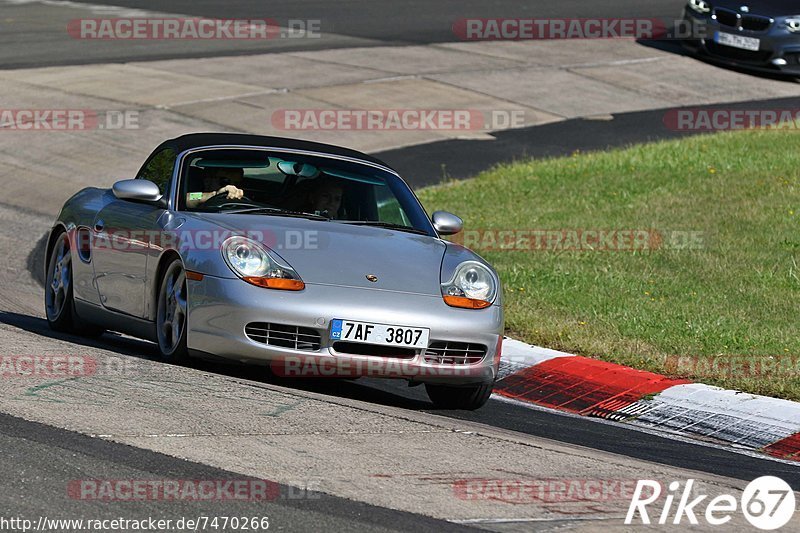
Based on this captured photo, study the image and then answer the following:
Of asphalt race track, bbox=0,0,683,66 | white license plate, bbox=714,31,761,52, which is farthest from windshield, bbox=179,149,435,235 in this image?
white license plate, bbox=714,31,761,52

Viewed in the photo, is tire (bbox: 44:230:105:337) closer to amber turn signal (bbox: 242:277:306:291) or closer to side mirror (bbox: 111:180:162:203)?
side mirror (bbox: 111:180:162:203)

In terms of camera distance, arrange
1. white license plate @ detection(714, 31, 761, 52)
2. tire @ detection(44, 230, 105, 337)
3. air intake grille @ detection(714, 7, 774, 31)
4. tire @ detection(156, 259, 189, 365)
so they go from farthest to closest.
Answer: white license plate @ detection(714, 31, 761, 52), air intake grille @ detection(714, 7, 774, 31), tire @ detection(44, 230, 105, 337), tire @ detection(156, 259, 189, 365)

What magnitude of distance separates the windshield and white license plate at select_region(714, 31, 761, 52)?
50.5ft

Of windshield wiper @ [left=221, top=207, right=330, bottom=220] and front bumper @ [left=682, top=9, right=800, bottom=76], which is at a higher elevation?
windshield wiper @ [left=221, top=207, right=330, bottom=220]

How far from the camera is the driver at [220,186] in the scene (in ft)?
26.9

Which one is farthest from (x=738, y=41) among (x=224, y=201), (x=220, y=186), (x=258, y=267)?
(x=258, y=267)

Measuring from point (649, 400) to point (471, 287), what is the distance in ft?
4.90

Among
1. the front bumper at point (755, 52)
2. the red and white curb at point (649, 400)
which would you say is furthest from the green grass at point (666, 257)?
the front bumper at point (755, 52)

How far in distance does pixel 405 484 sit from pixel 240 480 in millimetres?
644

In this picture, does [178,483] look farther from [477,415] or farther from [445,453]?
[477,415]

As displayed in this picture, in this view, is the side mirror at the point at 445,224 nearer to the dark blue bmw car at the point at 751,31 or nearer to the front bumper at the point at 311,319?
the front bumper at the point at 311,319

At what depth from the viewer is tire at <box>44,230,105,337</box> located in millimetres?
9156

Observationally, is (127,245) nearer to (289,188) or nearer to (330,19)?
(289,188)

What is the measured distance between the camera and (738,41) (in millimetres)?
22859
